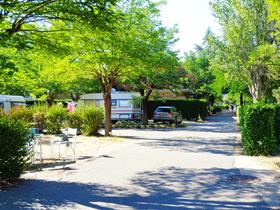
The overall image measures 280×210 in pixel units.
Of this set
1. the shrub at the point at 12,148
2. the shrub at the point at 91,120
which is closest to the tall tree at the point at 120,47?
the shrub at the point at 91,120

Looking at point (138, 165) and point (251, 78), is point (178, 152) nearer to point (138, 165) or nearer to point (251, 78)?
point (138, 165)

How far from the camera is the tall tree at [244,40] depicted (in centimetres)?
2272

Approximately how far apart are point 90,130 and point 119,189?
1278 centimetres

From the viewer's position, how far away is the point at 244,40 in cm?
2320

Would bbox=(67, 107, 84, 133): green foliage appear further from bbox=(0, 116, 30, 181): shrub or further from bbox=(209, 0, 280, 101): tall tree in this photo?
bbox=(0, 116, 30, 181): shrub

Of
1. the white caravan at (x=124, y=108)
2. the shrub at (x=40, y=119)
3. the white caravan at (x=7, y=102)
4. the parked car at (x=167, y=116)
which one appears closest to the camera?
the shrub at (x=40, y=119)

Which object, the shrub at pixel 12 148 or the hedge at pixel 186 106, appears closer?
the shrub at pixel 12 148

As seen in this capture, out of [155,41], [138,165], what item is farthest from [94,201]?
[155,41]

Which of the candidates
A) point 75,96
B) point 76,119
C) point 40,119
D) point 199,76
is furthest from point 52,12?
point 199,76

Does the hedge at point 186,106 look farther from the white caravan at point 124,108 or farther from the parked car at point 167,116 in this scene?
the parked car at point 167,116

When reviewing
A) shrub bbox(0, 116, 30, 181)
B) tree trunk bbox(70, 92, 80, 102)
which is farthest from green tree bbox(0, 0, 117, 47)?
tree trunk bbox(70, 92, 80, 102)

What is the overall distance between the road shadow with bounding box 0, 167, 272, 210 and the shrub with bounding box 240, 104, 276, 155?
12.5 ft

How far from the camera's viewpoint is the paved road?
6.74 metres

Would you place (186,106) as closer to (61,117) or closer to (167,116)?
(167,116)
